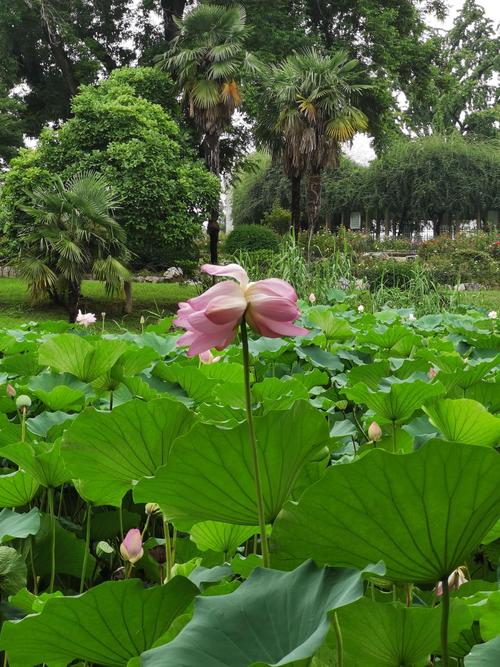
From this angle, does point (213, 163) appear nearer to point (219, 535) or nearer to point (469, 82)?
point (219, 535)

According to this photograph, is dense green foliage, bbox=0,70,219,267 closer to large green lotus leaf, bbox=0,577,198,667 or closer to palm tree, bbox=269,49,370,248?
palm tree, bbox=269,49,370,248

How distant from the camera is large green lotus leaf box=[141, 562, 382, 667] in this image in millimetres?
416

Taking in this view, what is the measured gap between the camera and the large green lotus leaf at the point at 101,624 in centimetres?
51

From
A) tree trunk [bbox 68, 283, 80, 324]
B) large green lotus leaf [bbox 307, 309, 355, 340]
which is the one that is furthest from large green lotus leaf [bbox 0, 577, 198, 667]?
tree trunk [bbox 68, 283, 80, 324]

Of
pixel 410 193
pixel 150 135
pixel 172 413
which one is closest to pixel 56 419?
pixel 172 413

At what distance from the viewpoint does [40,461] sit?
87 cm

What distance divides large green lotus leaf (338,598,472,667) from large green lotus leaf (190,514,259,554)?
0.77 feet

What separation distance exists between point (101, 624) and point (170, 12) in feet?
59.6

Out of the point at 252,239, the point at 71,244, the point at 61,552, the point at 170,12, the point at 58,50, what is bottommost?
the point at 61,552

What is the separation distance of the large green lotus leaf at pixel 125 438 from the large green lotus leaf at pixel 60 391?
51 centimetres

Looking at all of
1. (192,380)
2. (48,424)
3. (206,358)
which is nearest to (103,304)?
(206,358)

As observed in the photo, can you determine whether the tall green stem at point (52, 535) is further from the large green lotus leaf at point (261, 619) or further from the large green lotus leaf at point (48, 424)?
the large green lotus leaf at point (261, 619)

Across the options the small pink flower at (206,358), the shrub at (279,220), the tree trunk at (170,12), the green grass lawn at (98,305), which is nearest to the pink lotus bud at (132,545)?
the small pink flower at (206,358)

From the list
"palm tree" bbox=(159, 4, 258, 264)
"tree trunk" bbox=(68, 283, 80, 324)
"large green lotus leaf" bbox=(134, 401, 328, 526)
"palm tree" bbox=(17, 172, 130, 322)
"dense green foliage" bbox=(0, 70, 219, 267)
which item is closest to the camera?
"large green lotus leaf" bbox=(134, 401, 328, 526)
